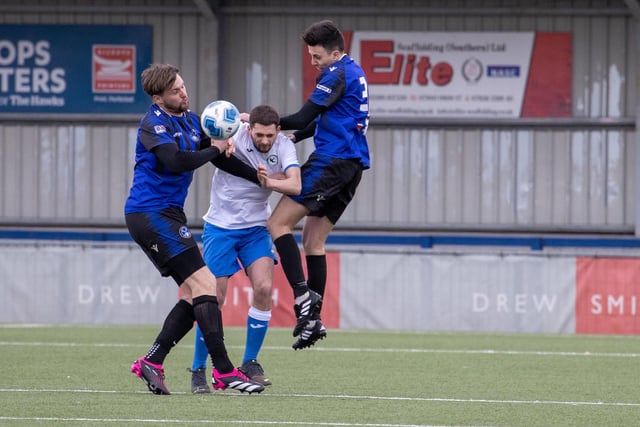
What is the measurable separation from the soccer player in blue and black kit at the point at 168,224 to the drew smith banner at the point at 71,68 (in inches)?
597

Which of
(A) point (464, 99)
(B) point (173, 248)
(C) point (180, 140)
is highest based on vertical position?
(A) point (464, 99)

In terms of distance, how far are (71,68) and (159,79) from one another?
15.7 meters

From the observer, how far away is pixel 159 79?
8.02 meters

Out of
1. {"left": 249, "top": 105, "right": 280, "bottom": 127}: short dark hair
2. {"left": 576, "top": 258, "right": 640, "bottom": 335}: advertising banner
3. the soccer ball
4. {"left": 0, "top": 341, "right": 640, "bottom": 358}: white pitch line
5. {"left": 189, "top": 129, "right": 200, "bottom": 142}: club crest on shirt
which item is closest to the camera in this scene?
the soccer ball

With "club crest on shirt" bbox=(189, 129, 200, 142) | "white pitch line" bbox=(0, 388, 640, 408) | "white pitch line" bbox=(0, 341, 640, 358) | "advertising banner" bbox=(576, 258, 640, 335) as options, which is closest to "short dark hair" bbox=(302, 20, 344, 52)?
"club crest on shirt" bbox=(189, 129, 200, 142)

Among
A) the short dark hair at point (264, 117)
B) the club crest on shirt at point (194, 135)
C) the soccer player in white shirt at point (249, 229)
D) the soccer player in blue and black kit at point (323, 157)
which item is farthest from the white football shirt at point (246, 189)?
the club crest on shirt at point (194, 135)

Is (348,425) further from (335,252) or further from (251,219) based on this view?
(335,252)

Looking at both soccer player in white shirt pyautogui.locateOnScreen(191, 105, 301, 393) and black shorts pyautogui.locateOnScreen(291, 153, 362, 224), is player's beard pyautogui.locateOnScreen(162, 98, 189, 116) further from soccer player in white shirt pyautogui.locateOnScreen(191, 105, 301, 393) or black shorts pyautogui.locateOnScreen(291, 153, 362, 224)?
black shorts pyautogui.locateOnScreen(291, 153, 362, 224)

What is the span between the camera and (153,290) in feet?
53.7

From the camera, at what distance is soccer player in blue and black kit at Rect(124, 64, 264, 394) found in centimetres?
801

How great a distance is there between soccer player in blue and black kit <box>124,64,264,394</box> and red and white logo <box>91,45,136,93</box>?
49.8 ft

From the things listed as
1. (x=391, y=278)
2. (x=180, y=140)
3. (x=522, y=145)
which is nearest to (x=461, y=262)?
(x=391, y=278)

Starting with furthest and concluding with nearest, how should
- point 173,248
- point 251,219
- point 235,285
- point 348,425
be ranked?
point 235,285, point 251,219, point 173,248, point 348,425

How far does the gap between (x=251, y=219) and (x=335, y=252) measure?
7.61 metres
